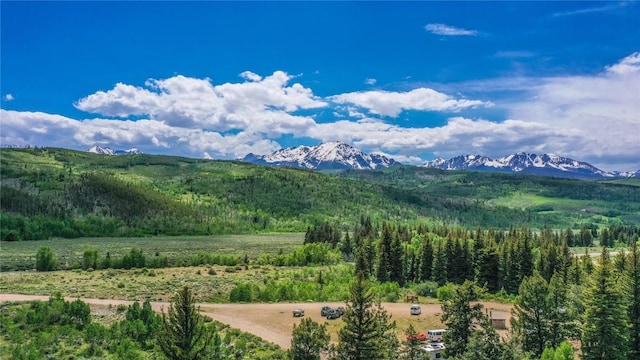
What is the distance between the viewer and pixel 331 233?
160375 mm

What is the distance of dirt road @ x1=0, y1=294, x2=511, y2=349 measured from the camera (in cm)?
5903

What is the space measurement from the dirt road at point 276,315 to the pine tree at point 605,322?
22.4 metres

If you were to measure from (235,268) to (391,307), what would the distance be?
148 feet

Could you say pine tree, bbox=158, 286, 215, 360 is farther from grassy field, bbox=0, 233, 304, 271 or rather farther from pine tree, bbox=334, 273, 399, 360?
grassy field, bbox=0, 233, 304, 271

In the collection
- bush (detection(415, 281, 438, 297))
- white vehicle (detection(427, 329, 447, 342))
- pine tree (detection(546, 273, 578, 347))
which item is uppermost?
pine tree (detection(546, 273, 578, 347))

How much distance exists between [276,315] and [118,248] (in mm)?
96023

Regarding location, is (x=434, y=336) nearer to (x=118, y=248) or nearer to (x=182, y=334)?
(x=182, y=334)

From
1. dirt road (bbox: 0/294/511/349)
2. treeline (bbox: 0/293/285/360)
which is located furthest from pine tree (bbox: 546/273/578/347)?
treeline (bbox: 0/293/285/360)

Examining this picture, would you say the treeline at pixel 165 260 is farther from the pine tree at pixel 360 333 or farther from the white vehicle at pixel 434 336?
the pine tree at pixel 360 333

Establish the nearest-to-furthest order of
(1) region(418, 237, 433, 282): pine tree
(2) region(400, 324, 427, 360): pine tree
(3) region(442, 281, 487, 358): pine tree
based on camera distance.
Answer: (2) region(400, 324, 427, 360): pine tree < (3) region(442, 281, 487, 358): pine tree < (1) region(418, 237, 433, 282): pine tree

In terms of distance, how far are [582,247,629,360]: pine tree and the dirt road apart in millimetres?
22376

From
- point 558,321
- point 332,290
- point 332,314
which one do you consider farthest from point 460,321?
point 332,290

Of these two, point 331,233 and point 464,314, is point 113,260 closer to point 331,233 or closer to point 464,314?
point 331,233

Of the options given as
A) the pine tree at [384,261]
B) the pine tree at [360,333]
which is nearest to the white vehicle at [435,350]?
the pine tree at [360,333]
